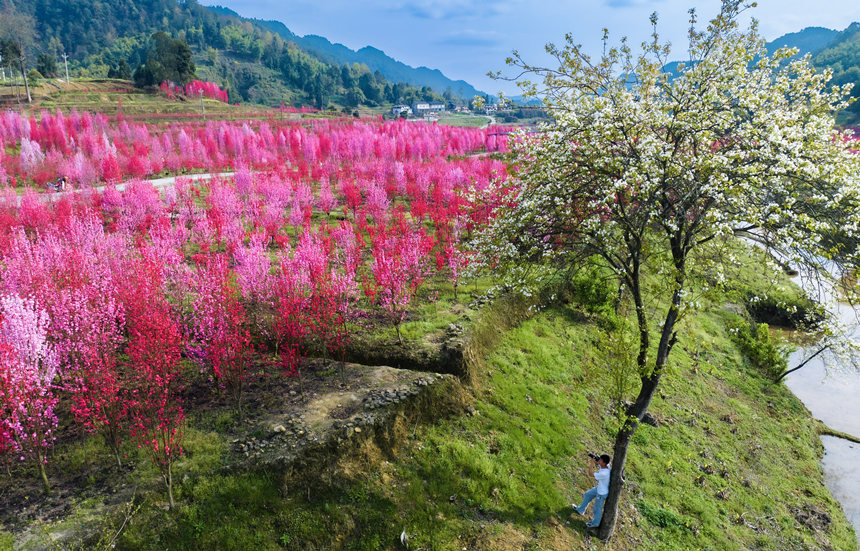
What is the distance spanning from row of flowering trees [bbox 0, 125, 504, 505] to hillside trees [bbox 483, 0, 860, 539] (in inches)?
98.5

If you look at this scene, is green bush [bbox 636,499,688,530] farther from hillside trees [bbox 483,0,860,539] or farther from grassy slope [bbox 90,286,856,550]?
hillside trees [bbox 483,0,860,539]

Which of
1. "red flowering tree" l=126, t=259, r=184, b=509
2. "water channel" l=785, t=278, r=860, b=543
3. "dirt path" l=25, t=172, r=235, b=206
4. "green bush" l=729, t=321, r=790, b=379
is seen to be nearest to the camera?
"red flowering tree" l=126, t=259, r=184, b=509

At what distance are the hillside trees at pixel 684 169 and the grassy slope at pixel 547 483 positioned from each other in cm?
253

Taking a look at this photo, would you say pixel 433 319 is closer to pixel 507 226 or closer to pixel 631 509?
pixel 507 226

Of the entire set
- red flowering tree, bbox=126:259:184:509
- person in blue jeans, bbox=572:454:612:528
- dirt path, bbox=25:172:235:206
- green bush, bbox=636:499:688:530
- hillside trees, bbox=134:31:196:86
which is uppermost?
hillside trees, bbox=134:31:196:86

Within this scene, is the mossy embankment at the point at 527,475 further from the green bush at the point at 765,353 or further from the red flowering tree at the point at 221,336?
the green bush at the point at 765,353

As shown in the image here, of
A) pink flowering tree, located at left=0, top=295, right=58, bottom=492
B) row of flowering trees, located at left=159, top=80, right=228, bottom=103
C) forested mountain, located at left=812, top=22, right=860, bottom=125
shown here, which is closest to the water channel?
pink flowering tree, located at left=0, top=295, right=58, bottom=492

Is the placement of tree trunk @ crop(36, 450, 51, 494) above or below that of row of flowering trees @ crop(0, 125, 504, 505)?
below

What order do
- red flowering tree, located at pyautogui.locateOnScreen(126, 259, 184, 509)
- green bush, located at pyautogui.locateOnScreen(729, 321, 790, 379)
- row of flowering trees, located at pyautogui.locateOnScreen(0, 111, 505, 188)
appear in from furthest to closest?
row of flowering trees, located at pyautogui.locateOnScreen(0, 111, 505, 188)
green bush, located at pyautogui.locateOnScreen(729, 321, 790, 379)
red flowering tree, located at pyautogui.locateOnScreen(126, 259, 184, 509)

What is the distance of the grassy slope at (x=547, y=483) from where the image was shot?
31.0 feet

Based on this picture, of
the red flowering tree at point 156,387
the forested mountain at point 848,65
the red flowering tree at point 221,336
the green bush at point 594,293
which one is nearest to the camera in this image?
the red flowering tree at point 156,387

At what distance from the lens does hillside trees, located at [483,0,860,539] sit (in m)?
8.31

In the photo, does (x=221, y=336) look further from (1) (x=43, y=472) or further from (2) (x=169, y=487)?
(1) (x=43, y=472)

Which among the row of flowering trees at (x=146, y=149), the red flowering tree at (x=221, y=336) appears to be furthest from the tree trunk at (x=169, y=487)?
the row of flowering trees at (x=146, y=149)
